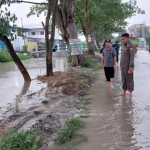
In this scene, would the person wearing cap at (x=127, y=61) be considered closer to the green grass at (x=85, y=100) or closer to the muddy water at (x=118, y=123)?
the muddy water at (x=118, y=123)

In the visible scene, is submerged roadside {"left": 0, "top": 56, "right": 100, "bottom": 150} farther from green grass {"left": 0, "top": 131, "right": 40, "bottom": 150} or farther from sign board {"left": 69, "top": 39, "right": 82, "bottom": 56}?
sign board {"left": 69, "top": 39, "right": 82, "bottom": 56}

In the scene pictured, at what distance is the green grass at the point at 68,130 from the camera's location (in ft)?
14.6

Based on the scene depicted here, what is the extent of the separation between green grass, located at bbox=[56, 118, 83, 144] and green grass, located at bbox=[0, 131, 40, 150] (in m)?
0.42

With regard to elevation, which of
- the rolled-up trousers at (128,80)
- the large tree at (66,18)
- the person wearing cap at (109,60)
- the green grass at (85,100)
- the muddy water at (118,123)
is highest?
the large tree at (66,18)

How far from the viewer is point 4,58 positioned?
3042 cm

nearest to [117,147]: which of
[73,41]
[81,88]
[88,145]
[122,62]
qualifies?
[88,145]

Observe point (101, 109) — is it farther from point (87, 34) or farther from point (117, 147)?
point (87, 34)

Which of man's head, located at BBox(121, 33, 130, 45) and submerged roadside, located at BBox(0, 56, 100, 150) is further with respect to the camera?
man's head, located at BBox(121, 33, 130, 45)

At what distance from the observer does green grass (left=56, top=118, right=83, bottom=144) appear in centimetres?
446

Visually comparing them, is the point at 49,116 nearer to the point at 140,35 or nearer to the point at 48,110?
the point at 48,110

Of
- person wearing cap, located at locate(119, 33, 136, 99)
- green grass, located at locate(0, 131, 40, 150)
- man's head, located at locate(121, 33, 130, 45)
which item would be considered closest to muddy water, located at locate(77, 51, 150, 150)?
person wearing cap, located at locate(119, 33, 136, 99)

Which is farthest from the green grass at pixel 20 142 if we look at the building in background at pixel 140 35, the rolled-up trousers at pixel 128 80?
the building in background at pixel 140 35

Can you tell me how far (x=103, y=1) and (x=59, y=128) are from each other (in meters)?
19.0

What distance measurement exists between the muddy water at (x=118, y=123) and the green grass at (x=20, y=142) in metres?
0.70
